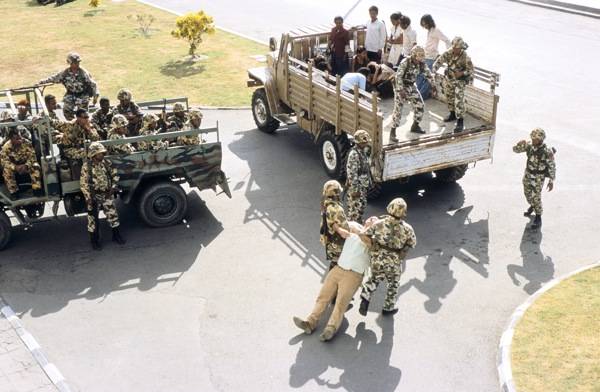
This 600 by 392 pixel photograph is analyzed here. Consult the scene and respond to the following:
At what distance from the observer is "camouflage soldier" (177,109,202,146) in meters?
12.3

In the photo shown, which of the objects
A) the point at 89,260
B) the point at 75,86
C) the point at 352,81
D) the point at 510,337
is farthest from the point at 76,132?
the point at 510,337

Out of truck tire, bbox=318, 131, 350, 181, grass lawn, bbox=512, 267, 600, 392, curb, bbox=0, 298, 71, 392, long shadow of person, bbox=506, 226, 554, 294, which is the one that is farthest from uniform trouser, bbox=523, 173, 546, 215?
curb, bbox=0, 298, 71, 392

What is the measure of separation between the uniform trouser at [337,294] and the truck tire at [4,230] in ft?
16.1

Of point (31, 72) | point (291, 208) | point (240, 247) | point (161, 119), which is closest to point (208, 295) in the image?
point (240, 247)

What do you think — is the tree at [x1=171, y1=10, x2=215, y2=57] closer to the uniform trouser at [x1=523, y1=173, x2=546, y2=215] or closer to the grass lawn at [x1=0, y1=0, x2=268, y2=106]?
the grass lawn at [x1=0, y1=0, x2=268, y2=106]

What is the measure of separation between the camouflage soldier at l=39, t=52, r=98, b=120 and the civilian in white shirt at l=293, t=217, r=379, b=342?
265 inches

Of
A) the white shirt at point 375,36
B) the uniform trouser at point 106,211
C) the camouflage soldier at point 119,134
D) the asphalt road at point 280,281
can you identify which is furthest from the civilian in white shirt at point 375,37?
the uniform trouser at point 106,211

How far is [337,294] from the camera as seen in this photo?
9422 millimetres

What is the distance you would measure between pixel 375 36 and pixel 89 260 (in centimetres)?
746

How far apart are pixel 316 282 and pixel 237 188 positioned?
3.52m

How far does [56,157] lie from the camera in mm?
11820

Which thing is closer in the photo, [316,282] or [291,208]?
[316,282]

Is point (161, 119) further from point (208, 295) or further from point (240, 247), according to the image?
point (208, 295)

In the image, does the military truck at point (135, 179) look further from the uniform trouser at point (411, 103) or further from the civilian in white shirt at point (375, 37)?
the civilian in white shirt at point (375, 37)
